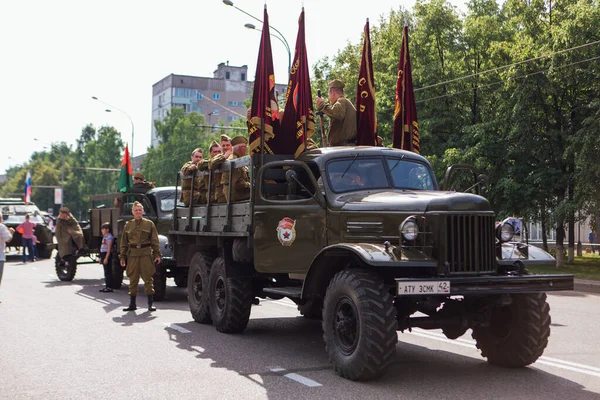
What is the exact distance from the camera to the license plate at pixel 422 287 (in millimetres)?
7020

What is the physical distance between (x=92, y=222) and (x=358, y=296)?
14.3 metres

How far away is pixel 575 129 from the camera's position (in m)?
27.2

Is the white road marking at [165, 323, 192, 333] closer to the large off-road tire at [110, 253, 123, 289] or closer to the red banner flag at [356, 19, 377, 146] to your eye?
the red banner flag at [356, 19, 377, 146]

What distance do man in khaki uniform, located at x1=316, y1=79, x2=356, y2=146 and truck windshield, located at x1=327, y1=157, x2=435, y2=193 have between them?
1.68 m

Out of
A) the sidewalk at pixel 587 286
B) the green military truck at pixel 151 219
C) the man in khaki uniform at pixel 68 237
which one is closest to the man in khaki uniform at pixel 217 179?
the green military truck at pixel 151 219

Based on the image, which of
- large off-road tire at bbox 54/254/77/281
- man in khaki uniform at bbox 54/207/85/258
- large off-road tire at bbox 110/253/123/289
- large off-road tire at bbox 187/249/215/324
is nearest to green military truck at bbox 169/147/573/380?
large off-road tire at bbox 187/249/215/324

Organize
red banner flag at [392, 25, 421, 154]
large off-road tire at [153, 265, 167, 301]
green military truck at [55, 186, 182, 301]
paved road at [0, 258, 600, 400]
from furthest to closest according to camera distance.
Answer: green military truck at [55, 186, 182, 301]
large off-road tire at [153, 265, 167, 301]
red banner flag at [392, 25, 421, 154]
paved road at [0, 258, 600, 400]

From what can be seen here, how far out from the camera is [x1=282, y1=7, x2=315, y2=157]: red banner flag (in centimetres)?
1060

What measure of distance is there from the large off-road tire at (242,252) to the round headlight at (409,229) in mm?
3014

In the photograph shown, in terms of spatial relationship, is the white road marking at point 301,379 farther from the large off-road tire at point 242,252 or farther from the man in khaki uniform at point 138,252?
the man in khaki uniform at point 138,252

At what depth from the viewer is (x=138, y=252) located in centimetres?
1345

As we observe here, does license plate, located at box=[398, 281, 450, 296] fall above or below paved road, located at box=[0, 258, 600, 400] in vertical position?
above

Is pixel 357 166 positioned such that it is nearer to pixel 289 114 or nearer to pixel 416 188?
pixel 416 188

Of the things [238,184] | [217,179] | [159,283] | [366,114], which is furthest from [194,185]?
[159,283]
